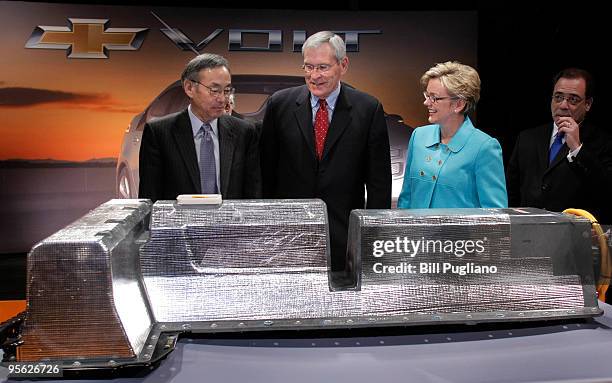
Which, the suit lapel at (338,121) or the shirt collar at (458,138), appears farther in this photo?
the suit lapel at (338,121)

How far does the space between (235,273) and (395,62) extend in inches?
151

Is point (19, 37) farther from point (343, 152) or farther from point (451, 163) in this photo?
point (451, 163)

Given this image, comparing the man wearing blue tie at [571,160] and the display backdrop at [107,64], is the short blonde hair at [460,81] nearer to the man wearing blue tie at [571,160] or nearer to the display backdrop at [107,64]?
the man wearing blue tie at [571,160]

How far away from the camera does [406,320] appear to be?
58.7 inches

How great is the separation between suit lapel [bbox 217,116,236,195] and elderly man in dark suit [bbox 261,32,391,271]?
15 centimetres

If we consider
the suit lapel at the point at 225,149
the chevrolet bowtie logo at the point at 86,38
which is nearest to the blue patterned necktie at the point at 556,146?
the suit lapel at the point at 225,149

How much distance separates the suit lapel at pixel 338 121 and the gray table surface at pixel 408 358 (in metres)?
1.24

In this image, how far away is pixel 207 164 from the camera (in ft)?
8.51

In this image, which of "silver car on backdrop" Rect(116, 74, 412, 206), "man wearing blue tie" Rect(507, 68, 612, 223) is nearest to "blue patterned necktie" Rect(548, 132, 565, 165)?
"man wearing blue tie" Rect(507, 68, 612, 223)

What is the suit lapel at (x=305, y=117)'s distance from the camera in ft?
8.63

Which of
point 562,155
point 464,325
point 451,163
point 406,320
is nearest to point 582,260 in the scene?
point 464,325

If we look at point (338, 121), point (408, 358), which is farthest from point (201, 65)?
point (408, 358)

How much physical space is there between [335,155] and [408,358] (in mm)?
1382

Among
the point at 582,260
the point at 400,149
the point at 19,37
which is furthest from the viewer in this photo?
the point at 400,149
